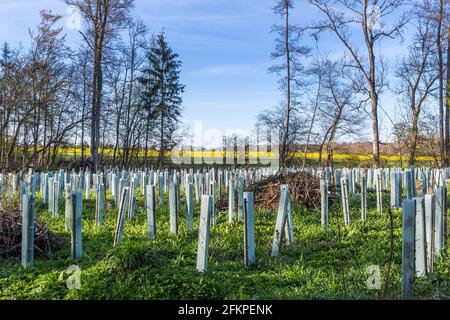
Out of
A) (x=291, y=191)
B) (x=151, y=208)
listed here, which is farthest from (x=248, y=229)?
(x=291, y=191)

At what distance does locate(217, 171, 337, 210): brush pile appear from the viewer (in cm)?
935

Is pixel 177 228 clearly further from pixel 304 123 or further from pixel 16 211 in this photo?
pixel 304 123

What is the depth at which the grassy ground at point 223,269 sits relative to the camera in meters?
3.76

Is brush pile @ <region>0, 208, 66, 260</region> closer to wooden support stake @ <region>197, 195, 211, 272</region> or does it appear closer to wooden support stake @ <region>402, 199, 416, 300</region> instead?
wooden support stake @ <region>197, 195, 211, 272</region>

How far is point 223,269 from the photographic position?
4.90 m

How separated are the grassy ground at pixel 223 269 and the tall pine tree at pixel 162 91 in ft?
73.4

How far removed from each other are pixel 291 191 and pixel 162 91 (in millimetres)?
21914

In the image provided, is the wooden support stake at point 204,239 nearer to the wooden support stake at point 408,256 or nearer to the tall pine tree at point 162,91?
the wooden support stake at point 408,256

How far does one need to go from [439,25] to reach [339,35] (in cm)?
609

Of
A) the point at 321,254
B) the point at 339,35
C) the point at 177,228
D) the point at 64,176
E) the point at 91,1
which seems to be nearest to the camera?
the point at 321,254

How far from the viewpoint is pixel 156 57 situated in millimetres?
30625

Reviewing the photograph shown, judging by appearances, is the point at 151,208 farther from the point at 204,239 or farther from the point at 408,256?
the point at 408,256

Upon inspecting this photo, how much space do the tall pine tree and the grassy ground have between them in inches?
881

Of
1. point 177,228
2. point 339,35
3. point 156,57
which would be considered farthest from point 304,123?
point 177,228
